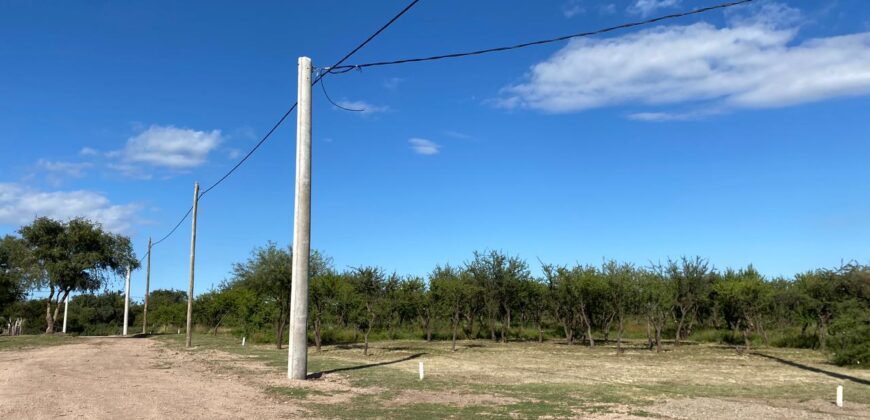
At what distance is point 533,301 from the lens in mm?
47594

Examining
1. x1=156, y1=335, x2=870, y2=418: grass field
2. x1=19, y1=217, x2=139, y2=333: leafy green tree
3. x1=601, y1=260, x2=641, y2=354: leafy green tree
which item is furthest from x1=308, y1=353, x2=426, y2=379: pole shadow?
x1=19, y1=217, x2=139, y2=333: leafy green tree

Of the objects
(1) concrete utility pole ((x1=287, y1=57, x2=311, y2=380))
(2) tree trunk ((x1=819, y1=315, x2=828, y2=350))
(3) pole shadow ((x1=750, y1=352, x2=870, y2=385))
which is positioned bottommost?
(3) pole shadow ((x1=750, y1=352, x2=870, y2=385))

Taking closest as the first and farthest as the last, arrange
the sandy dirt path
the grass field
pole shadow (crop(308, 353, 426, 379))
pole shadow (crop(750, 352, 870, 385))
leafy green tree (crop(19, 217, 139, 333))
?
the sandy dirt path
the grass field
pole shadow (crop(308, 353, 426, 379))
pole shadow (crop(750, 352, 870, 385))
leafy green tree (crop(19, 217, 139, 333))

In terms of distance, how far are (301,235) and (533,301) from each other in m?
32.8

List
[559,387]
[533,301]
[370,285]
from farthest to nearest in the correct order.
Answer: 1. [533,301]
2. [370,285]
3. [559,387]

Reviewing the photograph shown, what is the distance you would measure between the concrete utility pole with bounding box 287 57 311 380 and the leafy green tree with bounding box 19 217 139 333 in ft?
147

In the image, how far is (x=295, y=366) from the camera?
16.7 m

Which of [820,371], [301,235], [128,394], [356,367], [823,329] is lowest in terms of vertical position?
[820,371]

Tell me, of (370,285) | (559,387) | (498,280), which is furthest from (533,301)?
(559,387)

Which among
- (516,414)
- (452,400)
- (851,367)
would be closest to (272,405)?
(452,400)

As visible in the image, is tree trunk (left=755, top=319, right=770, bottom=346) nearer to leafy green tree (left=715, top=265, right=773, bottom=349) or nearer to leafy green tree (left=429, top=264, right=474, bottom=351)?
leafy green tree (left=715, top=265, right=773, bottom=349)

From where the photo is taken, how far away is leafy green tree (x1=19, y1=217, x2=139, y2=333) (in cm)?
5269

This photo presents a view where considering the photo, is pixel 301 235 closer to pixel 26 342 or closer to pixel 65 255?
pixel 26 342

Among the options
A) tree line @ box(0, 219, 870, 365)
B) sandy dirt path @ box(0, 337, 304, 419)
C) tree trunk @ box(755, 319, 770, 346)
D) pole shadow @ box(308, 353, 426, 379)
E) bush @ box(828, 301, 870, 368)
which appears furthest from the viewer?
tree trunk @ box(755, 319, 770, 346)
